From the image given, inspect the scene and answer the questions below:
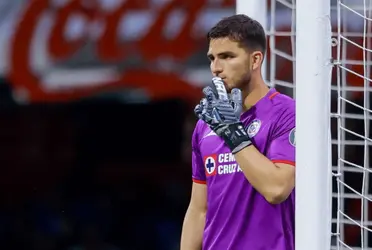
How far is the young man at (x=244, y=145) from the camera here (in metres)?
2.54

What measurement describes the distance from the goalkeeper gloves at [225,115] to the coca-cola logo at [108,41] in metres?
3.60

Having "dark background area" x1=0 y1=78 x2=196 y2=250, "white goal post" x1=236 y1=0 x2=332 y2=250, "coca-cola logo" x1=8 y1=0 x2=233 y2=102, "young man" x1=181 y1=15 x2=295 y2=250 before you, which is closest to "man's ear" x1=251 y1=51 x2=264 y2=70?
"young man" x1=181 y1=15 x2=295 y2=250

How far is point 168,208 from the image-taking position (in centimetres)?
668

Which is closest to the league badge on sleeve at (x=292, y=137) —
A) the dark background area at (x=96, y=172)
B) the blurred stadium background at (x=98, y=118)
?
the blurred stadium background at (x=98, y=118)

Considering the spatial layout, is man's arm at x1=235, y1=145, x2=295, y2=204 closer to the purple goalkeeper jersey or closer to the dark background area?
the purple goalkeeper jersey

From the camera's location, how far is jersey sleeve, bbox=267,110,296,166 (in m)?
2.58

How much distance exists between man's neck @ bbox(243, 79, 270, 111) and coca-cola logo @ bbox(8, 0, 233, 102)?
3.49 meters

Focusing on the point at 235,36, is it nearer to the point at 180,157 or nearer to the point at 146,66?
the point at 146,66

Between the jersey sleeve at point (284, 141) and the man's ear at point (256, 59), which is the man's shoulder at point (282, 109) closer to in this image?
the jersey sleeve at point (284, 141)

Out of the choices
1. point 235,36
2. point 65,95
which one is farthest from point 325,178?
point 65,95

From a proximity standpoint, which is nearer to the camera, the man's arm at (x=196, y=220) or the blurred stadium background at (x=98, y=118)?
the man's arm at (x=196, y=220)

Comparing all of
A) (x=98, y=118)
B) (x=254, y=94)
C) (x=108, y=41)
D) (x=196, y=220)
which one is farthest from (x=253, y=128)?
(x=98, y=118)

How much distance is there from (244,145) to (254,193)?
0.55ft

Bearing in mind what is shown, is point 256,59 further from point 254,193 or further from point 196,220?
point 196,220
